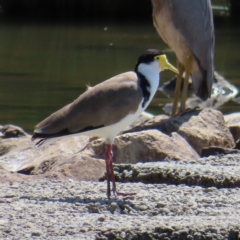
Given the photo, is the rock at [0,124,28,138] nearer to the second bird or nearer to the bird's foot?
the second bird

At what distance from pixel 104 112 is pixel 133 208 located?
0.83 m

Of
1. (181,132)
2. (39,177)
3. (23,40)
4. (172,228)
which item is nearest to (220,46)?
(23,40)

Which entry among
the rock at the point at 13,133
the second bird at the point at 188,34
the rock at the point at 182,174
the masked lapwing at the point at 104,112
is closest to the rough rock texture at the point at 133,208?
the rock at the point at 182,174

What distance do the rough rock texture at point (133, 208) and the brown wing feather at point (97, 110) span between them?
463mm

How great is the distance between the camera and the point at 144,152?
715 cm

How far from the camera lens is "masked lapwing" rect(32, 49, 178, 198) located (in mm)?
5555

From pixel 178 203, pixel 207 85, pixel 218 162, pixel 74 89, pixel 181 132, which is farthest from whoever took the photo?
pixel 74 89

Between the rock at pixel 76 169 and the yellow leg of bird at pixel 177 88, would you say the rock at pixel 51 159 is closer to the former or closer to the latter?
the rock at pixel 76 169

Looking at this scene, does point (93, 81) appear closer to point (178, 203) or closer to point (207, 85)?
point (207, 85)

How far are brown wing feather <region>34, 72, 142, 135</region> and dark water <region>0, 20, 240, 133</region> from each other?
650 centimetres

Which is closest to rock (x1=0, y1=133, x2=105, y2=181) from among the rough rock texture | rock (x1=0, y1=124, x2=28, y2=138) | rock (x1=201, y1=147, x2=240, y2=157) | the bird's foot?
rock (x1=0, y1=124, x2=28, y2=138)

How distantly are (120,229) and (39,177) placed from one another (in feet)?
6.13

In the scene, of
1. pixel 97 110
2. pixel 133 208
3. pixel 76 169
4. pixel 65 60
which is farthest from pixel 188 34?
pixel 65 60

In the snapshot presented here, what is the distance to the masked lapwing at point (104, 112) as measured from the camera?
555 cm
